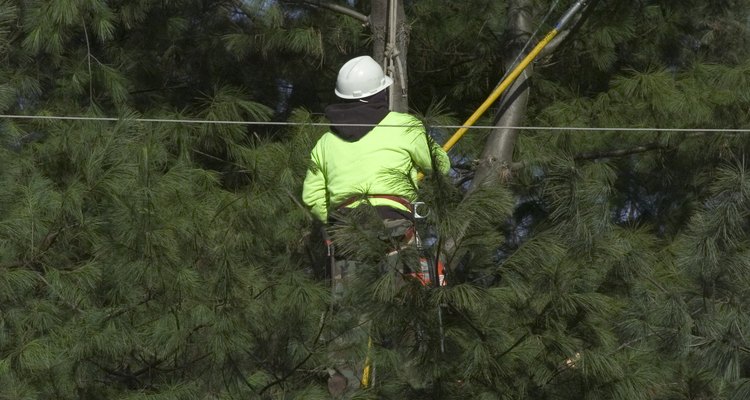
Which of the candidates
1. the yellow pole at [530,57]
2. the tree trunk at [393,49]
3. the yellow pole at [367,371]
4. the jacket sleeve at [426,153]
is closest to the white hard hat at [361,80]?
the jacket sleeve at [426,153]

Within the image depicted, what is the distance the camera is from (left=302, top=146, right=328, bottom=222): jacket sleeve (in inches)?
186

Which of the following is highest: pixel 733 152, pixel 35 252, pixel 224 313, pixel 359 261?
pixel 359 261

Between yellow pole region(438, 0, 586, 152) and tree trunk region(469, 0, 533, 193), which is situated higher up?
yellow pole region(438, 0, 586, 152)

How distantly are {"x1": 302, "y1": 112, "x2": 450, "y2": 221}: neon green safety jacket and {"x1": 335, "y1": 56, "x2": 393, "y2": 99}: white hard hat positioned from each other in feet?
0.65

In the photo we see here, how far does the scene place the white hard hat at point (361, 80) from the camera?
15.8 feet

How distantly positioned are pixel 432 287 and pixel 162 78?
151 inches

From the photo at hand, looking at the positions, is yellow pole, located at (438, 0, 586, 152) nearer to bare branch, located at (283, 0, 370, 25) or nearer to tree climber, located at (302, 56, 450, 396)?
bare branch, located at (283, 0, 370, 25)

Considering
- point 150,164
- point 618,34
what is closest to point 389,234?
point 150,164

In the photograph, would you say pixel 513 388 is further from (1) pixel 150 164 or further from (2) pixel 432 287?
(1) pixel 150 164

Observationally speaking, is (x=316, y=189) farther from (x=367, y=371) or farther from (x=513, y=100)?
(x=513, y=100)

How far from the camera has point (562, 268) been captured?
4141 mm

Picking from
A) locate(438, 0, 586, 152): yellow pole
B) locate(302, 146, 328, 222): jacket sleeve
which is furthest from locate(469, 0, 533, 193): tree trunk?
locate(302, 146, 328, 222): jacket sleeve

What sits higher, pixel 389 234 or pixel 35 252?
pixel 389 234

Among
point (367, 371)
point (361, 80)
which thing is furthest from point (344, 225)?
point (361, 80)
